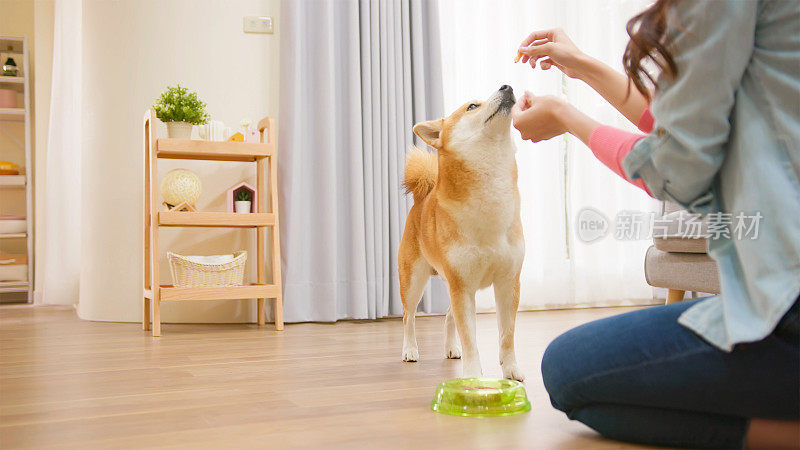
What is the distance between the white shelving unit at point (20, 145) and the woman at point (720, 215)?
16.6ft

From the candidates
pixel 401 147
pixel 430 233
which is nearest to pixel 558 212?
pixel 401 147

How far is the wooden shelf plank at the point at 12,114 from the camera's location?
5047 mm

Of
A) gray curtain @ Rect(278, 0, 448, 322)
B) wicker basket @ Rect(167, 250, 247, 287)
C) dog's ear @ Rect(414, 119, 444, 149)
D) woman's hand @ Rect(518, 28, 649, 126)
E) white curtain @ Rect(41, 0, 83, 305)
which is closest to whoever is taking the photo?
woman's hand @ Rect(518, 28, 649, 126)

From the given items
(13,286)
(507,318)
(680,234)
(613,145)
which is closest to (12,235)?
(13,286)

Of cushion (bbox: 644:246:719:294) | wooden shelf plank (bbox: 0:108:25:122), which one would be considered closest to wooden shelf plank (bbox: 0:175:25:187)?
wooden shelf plank (bbox: 0:108:25:122)

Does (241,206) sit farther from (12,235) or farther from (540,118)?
(12,235)

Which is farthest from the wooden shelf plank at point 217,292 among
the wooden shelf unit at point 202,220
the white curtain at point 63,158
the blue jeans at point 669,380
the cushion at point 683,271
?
the white curtain at point 63,158

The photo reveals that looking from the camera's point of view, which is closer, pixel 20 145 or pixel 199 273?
pixel 199 273

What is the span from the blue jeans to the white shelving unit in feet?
16.4

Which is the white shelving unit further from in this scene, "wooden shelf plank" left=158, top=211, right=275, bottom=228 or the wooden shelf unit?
"wooden shelf plank" left=158, top=211, right=275, bottom=228

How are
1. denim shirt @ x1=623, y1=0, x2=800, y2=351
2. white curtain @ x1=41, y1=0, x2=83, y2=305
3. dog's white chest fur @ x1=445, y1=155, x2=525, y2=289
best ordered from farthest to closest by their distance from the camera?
white curtain @ x1=41, y1=0, x2=83, y2=305 < dog's white chest fur @ x1=445, y1=155, x2=525, y2=289 < denim shirt @ x1=623, y1=0, x2=800, y2=351

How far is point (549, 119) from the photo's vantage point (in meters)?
1.17

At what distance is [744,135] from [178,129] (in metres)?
2.61

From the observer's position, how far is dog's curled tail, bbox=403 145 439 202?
197 cm
